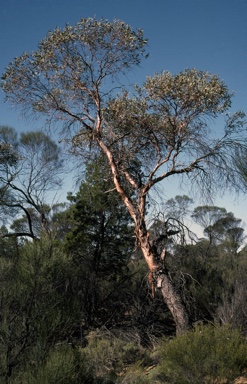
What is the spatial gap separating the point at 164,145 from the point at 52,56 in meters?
4.04

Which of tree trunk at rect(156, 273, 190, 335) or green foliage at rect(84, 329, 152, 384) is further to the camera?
tree trunk at rect(156, 273, 190, 335)

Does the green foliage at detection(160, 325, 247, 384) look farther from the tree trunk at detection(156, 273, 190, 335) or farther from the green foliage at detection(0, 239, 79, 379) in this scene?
the tree trunk at detection(156, 273, 190, 335)

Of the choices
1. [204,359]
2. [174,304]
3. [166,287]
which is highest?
[166,287]

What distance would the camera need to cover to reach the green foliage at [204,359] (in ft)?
24.8

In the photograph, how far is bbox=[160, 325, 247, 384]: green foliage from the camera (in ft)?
24.8

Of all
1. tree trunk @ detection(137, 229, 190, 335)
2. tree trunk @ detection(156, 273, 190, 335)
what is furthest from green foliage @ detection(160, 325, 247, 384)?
A: tree trunk @ detection(156, 273, 190, 335)

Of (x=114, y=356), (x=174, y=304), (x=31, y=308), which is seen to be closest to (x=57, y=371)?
(x=31, y=308)

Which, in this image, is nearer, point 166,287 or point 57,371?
point 57,371

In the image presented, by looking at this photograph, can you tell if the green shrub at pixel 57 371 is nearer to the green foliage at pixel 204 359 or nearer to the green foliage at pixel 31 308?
the green foliage at pixel 31 308

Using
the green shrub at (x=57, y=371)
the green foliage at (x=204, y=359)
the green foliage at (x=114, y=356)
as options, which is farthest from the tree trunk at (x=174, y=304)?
the green shrub at (x=57, y=371)

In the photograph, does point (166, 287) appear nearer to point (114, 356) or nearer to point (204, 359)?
point (114, 356)

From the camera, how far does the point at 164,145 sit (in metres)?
13.4

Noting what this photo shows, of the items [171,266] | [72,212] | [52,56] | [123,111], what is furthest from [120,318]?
[52,56]

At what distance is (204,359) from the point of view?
7629mm
